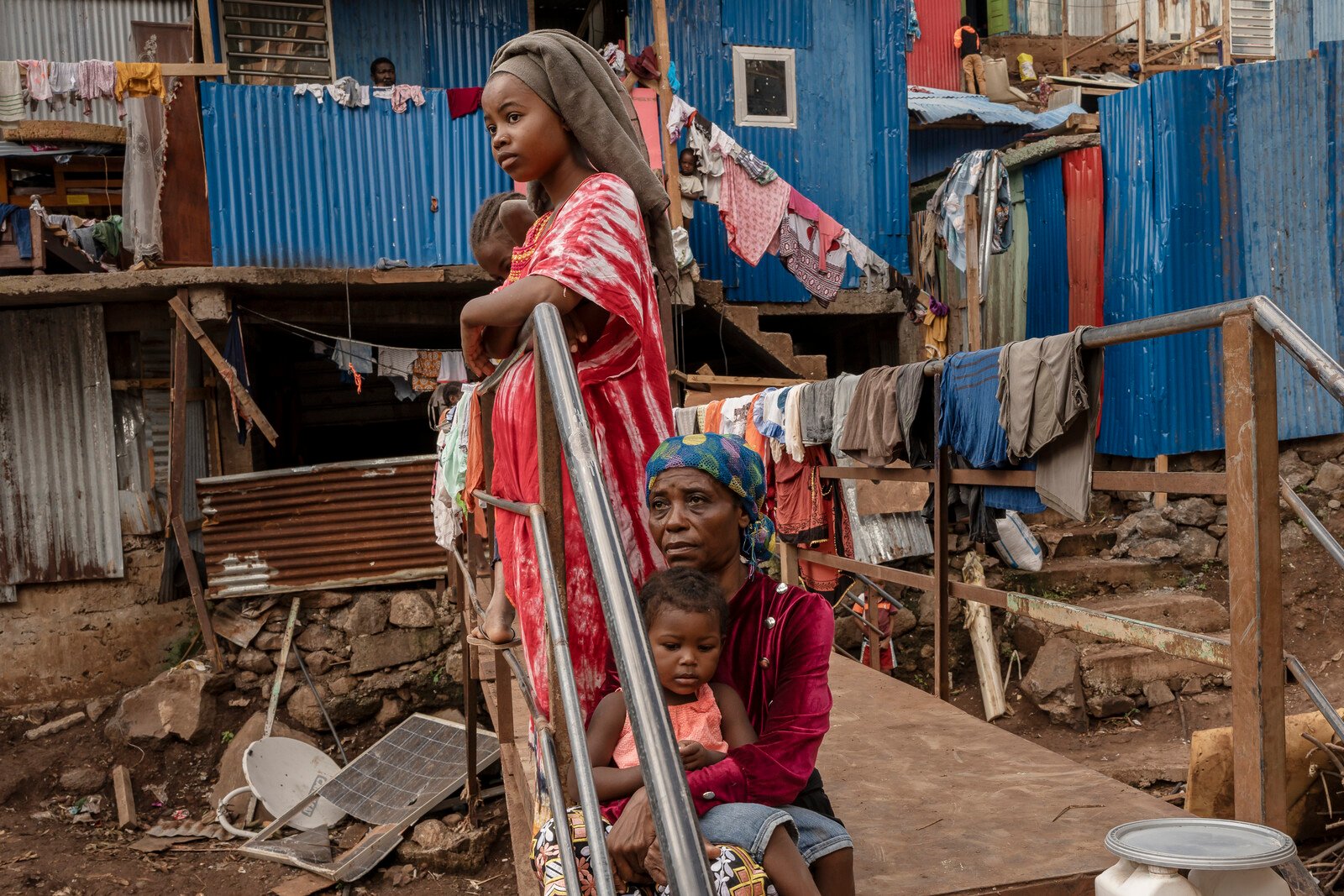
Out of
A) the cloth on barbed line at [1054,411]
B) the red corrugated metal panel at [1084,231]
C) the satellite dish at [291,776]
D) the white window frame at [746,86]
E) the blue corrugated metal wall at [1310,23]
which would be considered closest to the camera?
the cloth on barbed line at [1054,411]

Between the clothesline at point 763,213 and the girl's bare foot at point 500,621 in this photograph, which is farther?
the clothesline at point 763,213

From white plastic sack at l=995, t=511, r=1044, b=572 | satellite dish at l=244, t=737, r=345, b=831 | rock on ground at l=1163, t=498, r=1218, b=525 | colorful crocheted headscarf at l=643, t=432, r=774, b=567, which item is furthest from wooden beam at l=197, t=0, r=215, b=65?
rock on ground at l=1163, t=498, r=1218, b=525

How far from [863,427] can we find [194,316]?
258 inches

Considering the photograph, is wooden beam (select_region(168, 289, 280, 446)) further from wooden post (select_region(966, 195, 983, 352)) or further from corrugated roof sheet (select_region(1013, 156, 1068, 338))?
corrugated roof sheet (select_region(1013, 156, 1068, 338))

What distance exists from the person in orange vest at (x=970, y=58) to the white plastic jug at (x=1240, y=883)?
15.3 m

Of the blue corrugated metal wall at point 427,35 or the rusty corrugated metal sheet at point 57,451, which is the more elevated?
the blue corrugated metal wall at point 427,35

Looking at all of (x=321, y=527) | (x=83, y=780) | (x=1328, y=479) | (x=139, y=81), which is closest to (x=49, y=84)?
(x=139, y=81)

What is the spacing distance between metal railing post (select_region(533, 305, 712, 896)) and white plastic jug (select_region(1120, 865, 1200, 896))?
3.09 feet

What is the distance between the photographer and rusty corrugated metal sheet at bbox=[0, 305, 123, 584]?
1011cm

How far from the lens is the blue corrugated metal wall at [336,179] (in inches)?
365

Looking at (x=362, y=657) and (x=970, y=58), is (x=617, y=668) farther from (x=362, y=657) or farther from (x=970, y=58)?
(x=970, y=58)

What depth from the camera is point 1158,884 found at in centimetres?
159

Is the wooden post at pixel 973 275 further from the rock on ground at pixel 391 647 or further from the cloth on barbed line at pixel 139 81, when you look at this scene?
the cloth on barbed line at pixel 139 81

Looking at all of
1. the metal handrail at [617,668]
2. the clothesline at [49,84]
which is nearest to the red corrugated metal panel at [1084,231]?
the clothesline at [49,84]
